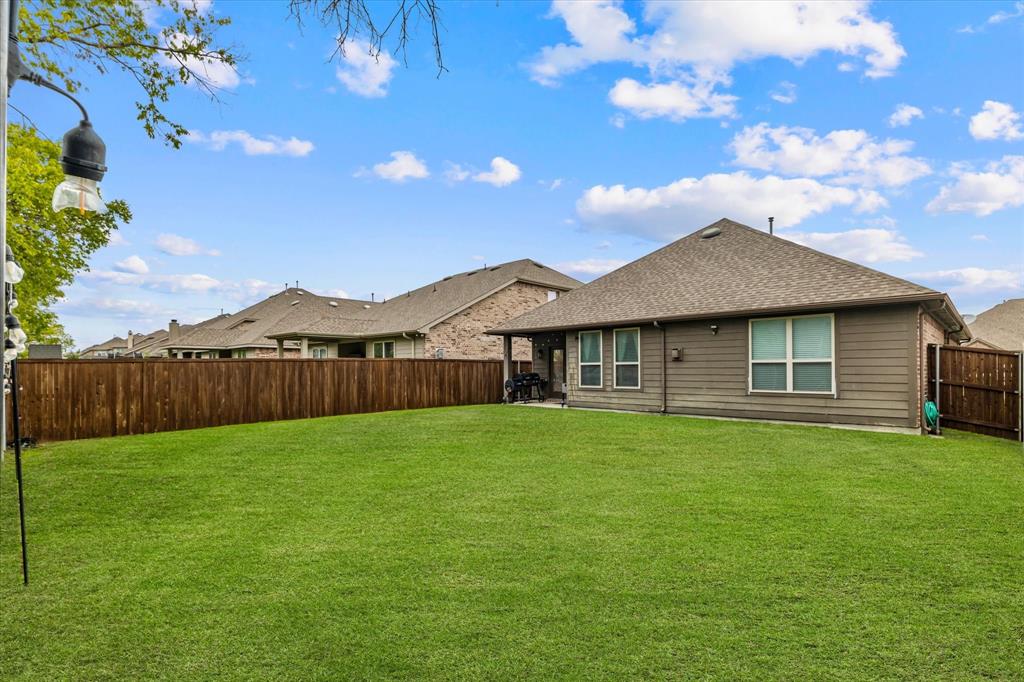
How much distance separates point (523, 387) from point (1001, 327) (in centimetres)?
2692

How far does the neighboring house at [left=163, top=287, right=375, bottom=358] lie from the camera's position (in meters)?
28.4

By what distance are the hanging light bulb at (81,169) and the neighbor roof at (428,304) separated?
721 inches

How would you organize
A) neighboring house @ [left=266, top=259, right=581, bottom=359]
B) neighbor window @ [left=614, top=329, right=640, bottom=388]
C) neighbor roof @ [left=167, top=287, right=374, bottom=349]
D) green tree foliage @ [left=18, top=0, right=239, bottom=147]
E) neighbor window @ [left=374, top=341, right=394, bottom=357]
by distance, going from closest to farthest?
green tree foliage @ [left=18, top=0, right=239, bottom=147], neighbor window @ [left=614, top=329, right=640, bottom=388], neighboring house @ [left=266, top=259, right=581, bottom=359], neighbor window @ [left=374, top=341, right=394, bottom=357], neighbor roof @ [left=167, top=287, right=374, bottom=349]

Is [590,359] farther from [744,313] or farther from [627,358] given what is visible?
[744,313]

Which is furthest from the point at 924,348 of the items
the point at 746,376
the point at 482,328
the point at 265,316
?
the point at 265,316

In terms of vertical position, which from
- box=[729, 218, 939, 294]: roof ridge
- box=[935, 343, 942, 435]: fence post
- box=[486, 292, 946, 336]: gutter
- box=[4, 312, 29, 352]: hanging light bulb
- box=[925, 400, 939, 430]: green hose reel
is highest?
box=[729, 218, 939, 294]: roof ridge

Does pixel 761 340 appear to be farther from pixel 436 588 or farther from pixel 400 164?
pixel 400 164

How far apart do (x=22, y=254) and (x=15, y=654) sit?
42.8ft

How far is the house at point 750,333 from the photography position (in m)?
10.3

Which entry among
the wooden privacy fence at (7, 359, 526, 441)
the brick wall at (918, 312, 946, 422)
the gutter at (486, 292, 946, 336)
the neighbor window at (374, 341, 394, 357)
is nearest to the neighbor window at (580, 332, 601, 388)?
the gutter at (486, 292, 946, 336)

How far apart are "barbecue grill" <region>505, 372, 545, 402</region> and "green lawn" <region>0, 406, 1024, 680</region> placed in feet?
35.7

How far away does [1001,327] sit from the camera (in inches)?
1139

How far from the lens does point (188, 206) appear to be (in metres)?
15.5

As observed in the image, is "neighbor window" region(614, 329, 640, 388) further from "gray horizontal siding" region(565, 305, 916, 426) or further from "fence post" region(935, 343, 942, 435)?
"fence post" region(935, 343, 942, 435)
